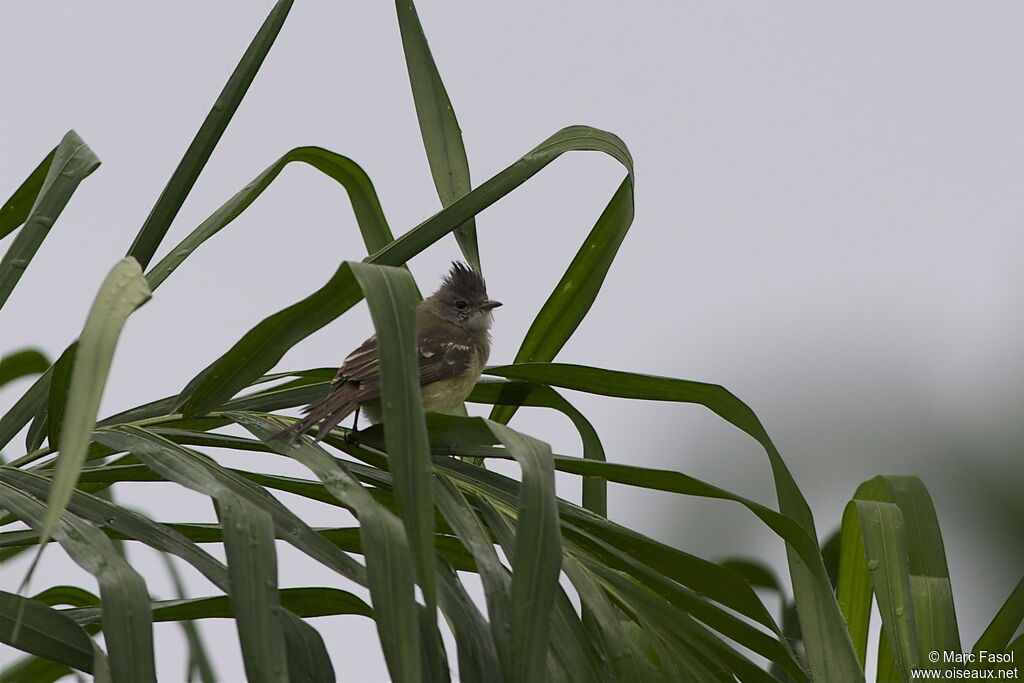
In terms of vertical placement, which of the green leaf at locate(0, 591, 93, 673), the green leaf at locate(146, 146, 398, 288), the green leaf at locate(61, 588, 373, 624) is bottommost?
the green leaf at locate(61, 588, 373, 624)

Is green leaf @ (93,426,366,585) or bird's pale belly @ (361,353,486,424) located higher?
bird's pale belly @ (361,353,486,424)

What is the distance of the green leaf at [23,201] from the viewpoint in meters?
2.44

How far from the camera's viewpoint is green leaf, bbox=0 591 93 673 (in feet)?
5.29

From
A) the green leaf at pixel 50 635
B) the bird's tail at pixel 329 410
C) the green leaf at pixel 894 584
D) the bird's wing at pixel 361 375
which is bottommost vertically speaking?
the green leaf at pixel 894 584

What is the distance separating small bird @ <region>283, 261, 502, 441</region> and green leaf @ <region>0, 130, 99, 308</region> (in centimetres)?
63

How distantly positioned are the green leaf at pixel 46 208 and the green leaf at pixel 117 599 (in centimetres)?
77

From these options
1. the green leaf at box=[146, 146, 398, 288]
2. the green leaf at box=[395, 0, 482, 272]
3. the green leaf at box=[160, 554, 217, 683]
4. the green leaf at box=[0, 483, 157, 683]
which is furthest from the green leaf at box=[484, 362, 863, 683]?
the green leaf at box=[160, 554, 217, 683]

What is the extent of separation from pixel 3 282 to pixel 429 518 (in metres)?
1.29

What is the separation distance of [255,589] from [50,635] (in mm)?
422

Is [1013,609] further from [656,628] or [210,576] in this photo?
[210,576]

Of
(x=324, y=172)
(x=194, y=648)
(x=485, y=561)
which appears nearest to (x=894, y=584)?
(x=485, y=561)

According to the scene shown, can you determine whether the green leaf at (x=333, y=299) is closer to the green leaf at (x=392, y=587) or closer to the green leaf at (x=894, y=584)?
the green leaf at (x=392, y=587)

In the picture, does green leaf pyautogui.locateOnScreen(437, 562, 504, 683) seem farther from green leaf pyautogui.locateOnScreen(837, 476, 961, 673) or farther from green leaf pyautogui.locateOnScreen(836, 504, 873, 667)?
green leaf pyautogui.locateOnScreen(836, 504, 873, 667)

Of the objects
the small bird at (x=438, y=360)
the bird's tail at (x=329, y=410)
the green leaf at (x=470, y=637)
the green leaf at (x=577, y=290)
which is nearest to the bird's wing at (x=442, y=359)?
the small bird at (x=438, y=360)
